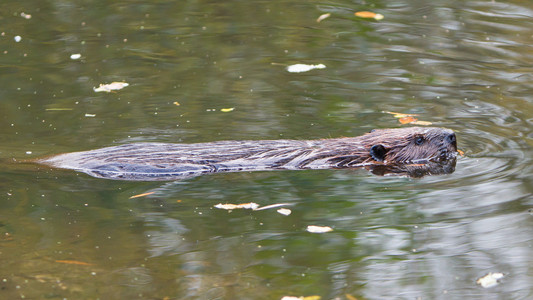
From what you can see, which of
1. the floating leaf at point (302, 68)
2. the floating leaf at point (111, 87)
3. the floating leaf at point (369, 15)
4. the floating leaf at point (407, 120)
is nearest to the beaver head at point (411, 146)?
the floating leaf at point (407, 120)

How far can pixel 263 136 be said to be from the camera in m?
7.11

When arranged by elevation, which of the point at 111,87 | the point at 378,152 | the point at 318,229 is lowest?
the point at 111,87

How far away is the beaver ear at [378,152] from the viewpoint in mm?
6492

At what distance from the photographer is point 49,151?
690cm

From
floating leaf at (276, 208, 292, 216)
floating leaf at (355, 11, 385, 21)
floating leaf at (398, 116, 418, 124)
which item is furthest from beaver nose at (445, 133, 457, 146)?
floating leaf at (355, 11, 385, 21)

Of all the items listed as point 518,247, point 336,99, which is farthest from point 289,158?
point 518,247

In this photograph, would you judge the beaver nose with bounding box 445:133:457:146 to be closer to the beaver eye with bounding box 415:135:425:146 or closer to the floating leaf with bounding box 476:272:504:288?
the beaver eye with bounding box 415:135:425:146

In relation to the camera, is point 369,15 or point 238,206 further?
point 369,15

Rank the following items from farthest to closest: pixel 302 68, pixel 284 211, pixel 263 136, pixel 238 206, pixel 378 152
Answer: pixel 302 68 → pixel 263 136 → pixel 378 152 → pixel 238 206 → pixel 284 211

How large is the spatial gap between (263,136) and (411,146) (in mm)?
1279

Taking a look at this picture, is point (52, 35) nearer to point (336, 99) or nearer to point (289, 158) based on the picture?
point (336, 99)

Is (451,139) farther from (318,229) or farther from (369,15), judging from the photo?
(369,15)

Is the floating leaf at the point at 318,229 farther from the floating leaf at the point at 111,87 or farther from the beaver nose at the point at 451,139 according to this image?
the floating leaf at the point at 111,87

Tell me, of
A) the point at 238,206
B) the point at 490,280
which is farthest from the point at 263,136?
the point at 490,280
